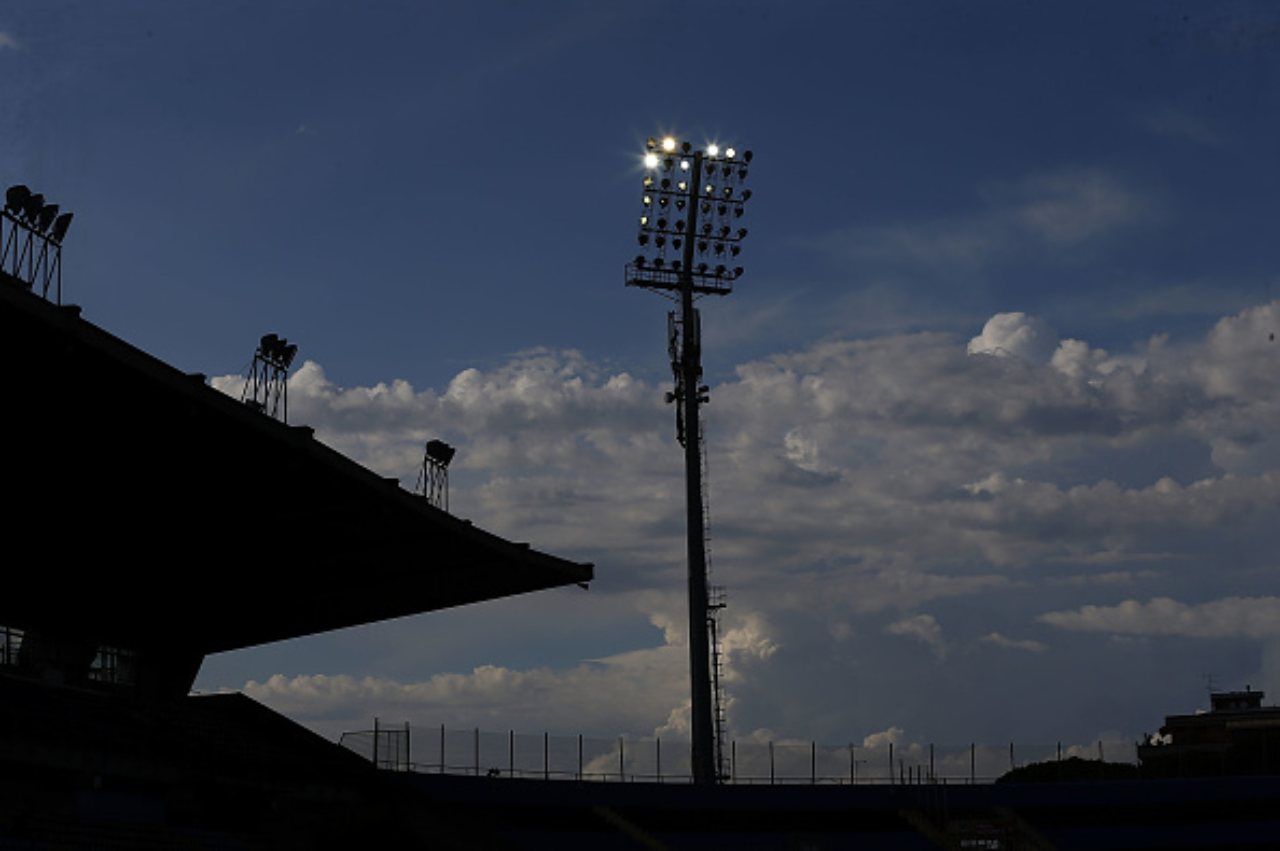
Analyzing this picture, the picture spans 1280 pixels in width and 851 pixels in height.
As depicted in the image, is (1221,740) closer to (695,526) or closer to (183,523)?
(695,526)

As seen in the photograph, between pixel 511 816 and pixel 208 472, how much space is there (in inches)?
784

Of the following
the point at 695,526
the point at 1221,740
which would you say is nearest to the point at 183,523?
the point at 695,526

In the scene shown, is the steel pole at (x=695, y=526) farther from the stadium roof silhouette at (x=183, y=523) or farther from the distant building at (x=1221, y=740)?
the distant building at (x=1221, y=740)

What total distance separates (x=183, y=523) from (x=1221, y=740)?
111947mm

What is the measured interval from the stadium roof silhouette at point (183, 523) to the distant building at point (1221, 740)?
4067 cm

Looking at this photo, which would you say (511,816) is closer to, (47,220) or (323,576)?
(323,576)

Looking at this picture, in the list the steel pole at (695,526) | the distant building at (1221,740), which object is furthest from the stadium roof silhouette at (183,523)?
the distant building at (1221,740)

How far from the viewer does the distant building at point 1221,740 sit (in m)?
87.3

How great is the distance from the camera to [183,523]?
162 feet

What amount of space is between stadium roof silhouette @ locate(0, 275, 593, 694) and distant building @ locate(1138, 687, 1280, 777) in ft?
133

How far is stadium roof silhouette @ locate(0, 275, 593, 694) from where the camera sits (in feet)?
129

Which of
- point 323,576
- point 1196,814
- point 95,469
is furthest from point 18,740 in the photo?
point 1196,814

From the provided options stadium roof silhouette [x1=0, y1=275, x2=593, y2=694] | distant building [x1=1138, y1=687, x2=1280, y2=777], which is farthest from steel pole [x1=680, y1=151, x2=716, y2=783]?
distant building [x1=1138, y1=687, x2=1280, y2=777]

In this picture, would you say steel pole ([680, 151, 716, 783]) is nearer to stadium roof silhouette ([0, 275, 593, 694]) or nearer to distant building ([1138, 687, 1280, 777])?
stadium roof silhouette ([0, 275, 593, 694])
